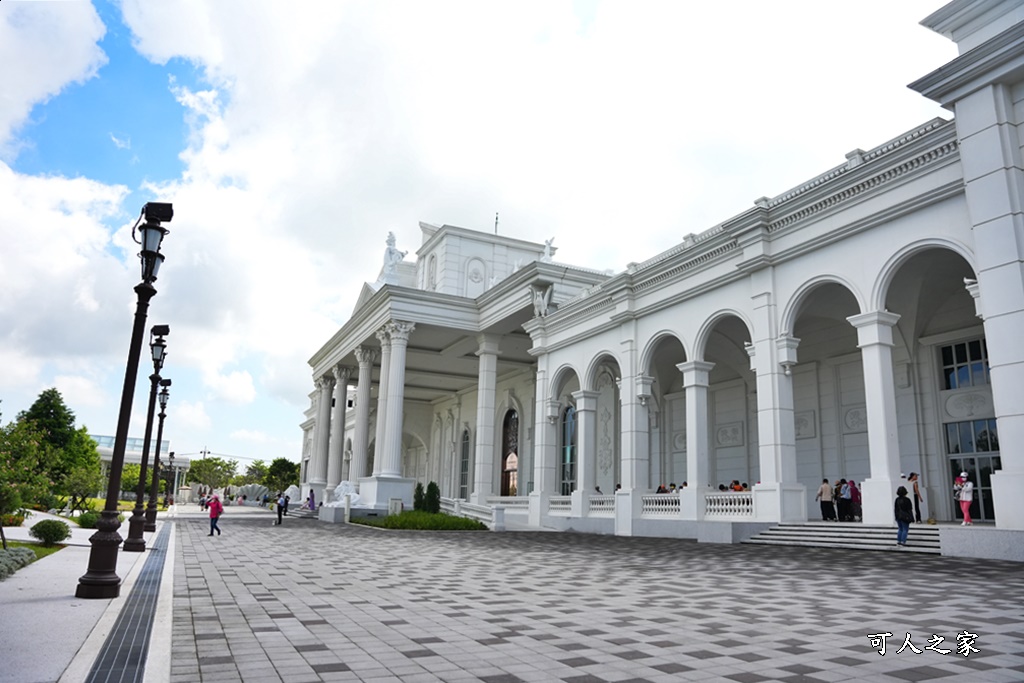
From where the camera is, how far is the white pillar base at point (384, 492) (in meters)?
31.9

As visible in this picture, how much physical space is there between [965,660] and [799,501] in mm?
12937

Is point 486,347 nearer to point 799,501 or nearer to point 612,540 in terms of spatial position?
point 612,540

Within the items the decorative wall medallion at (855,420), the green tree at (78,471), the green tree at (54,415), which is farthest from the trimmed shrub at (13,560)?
the green tree at (54,415)

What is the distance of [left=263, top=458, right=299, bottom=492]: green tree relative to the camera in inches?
3184

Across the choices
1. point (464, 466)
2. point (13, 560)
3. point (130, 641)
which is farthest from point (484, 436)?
point (130, 641)

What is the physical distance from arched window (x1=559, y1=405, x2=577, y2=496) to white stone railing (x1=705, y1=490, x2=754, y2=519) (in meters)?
16.0

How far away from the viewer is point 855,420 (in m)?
23.4

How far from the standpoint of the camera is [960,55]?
537 inches

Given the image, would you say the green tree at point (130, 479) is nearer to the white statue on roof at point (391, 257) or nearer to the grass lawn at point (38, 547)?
the white statue on roof at point (391, 257)

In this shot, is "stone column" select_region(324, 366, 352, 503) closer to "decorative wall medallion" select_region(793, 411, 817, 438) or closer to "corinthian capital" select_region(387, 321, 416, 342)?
"corinthian capital" select_region(387, 321, 416, 342)

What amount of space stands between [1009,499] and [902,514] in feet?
6.02

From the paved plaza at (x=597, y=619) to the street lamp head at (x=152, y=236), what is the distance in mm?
4337

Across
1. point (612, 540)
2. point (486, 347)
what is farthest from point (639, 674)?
point (486, 347)

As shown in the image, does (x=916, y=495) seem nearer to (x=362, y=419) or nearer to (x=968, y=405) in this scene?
(x=968, y=405)
